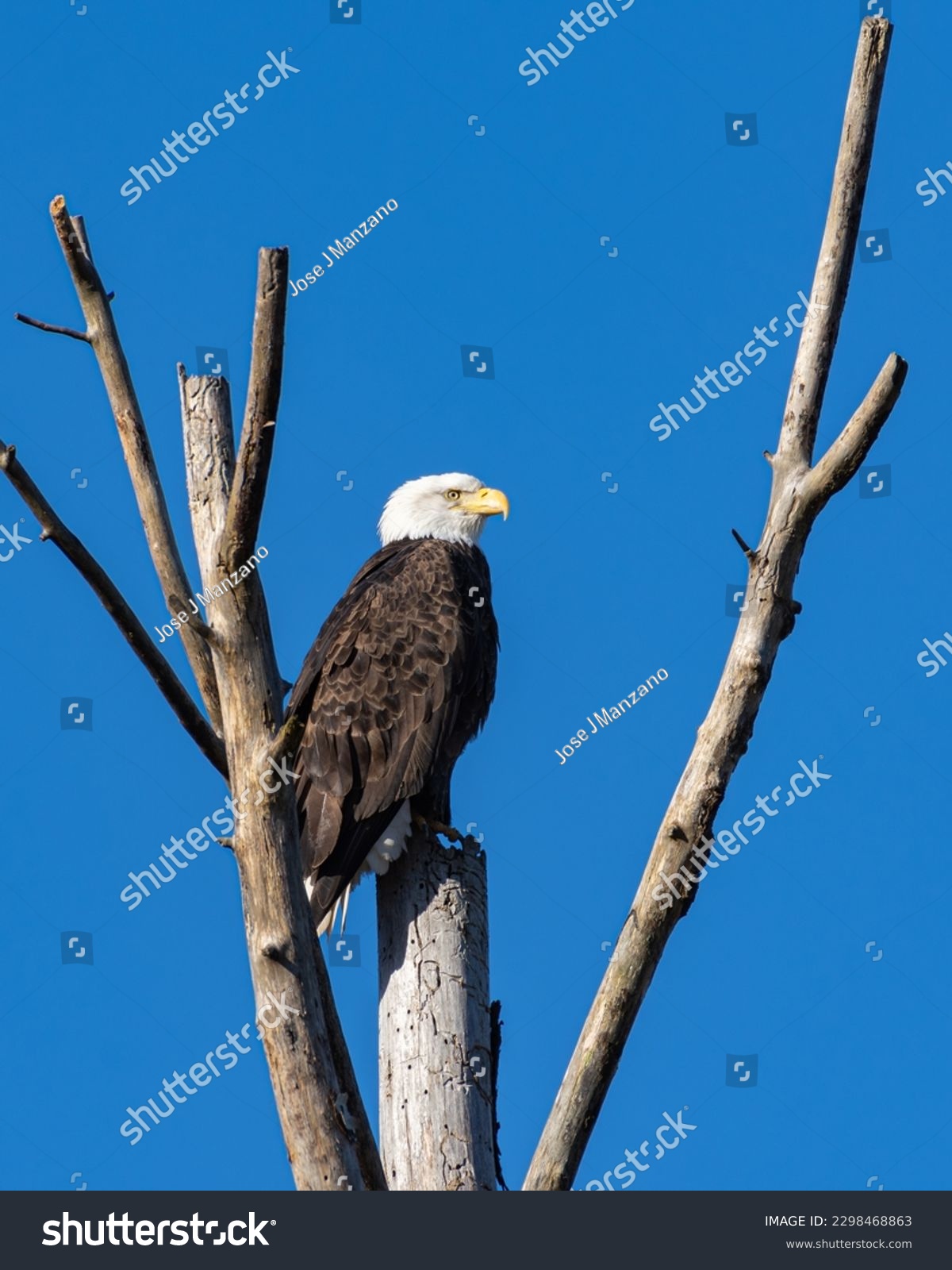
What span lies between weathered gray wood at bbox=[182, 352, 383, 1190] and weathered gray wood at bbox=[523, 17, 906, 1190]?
0.90 metres

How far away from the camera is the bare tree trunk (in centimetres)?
535

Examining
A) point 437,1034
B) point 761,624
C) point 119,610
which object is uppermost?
point 119,610

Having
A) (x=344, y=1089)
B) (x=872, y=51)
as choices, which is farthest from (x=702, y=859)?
(x=872, y=51)

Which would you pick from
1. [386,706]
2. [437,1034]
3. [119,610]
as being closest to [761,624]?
[437,1034]

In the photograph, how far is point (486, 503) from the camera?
866 cm

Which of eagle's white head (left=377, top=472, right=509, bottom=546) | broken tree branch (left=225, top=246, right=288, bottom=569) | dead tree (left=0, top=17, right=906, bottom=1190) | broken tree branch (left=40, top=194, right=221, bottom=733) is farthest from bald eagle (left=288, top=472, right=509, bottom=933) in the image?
broken tree branch (left=225, top=246, right=288, bottom=569)

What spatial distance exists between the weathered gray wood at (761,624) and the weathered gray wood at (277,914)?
90 centimetres

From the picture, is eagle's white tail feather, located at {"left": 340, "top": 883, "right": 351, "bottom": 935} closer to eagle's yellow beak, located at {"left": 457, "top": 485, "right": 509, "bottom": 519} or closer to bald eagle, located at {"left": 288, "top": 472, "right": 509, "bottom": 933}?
bald eagle, located at {"left": 288, "top": 472, "right": 509, "bottom": 933}

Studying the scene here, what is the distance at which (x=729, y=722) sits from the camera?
17.5ft

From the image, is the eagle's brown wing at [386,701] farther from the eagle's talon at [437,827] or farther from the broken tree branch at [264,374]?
the broken tree branch at [264,374]

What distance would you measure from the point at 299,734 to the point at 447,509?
14.3ft

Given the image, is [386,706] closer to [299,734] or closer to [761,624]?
[761,624]
